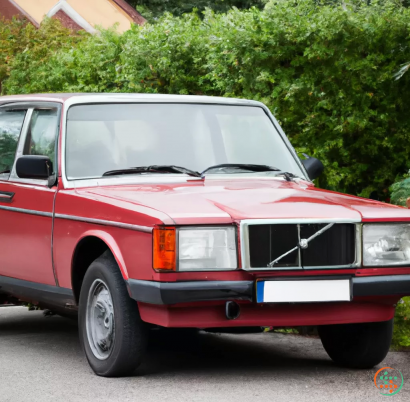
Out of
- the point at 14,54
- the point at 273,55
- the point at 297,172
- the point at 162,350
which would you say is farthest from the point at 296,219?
the point at 14,54

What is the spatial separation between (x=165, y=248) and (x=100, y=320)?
91 cm

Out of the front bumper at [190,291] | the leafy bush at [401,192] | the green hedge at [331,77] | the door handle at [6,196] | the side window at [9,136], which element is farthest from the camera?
the green hedge at [331,77]

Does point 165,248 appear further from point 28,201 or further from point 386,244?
point 28,201

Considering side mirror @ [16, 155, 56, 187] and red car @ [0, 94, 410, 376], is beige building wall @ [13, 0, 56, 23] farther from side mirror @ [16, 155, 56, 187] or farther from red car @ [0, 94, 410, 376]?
side mirror @ [16, 155, 56, 187]

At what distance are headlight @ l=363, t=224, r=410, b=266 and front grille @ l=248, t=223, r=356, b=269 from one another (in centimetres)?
10

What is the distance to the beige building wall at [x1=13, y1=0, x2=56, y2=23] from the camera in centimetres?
2847

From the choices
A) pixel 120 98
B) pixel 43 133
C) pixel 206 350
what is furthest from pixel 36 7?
pixel 206 350

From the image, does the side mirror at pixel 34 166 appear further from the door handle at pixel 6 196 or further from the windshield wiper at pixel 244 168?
the windshield wiper at pixel 244 168

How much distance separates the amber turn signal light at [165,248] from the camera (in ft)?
17.6

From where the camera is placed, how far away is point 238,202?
5742mm

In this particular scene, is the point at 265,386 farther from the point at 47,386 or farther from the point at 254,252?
the point at 47,386
